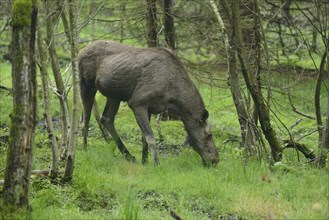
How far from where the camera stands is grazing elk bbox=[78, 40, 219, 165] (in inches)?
458

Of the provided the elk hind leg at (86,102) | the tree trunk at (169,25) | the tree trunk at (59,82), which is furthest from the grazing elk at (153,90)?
the tree trunk at (169,25)

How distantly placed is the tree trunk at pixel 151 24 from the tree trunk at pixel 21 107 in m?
8.35

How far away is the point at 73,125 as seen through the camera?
8.55m

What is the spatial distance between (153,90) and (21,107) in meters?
4.83

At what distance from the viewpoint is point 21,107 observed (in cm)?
699

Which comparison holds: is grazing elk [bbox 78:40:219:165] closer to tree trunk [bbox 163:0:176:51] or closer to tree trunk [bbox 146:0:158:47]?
tree trunk [bbox 146:0:158:47]

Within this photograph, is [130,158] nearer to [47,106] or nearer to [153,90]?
[153,90]

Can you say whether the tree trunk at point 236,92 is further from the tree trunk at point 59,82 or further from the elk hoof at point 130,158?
the tree trunk at point 59,82

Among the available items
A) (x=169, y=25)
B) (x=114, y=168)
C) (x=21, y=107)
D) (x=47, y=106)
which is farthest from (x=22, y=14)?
(x=169, y=25)

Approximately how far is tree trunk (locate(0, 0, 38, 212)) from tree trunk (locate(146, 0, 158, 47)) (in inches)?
329

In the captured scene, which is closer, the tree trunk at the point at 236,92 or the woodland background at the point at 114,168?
the woodland background at the point at 114,168

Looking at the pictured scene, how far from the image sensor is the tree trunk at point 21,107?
6887 mm

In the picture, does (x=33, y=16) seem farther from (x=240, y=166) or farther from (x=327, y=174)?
(x=327, y=174)

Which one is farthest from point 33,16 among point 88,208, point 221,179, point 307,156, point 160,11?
point 160,11
